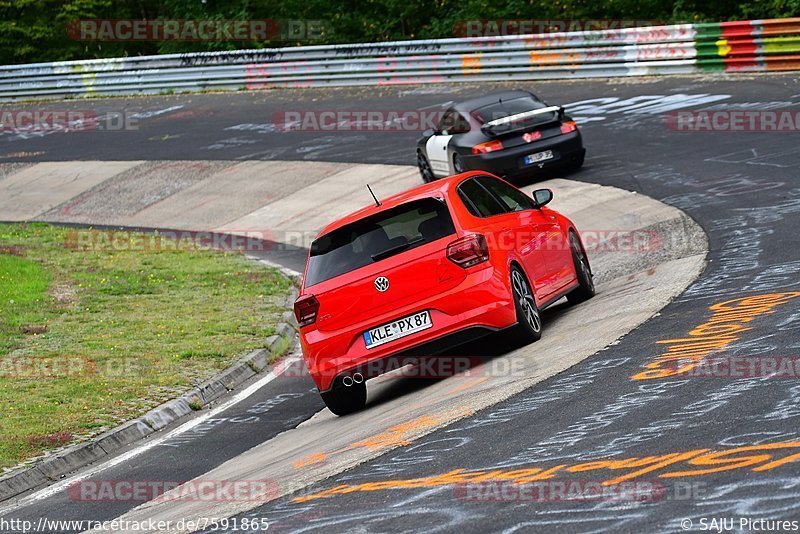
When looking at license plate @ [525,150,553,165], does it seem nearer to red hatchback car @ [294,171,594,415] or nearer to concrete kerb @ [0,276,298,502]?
concrete kerb @ [0,276,298,502]

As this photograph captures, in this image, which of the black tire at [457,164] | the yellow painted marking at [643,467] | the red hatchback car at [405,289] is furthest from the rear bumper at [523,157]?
the yellow painted marking at [643,467]

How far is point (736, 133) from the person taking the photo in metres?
21.6

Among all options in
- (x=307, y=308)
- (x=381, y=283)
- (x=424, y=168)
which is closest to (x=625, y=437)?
(x=381, y=283)

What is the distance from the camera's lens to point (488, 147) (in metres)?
20.6

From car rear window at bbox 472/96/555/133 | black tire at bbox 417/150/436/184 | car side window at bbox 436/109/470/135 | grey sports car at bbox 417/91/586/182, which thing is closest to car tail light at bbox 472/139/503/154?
grey sports car at bbox 417/91/586/182

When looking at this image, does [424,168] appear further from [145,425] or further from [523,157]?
[145,425]

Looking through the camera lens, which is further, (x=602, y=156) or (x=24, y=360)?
(x=602, y=156)

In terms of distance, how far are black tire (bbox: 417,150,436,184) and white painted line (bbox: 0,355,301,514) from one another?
901cm

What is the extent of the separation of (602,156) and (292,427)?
42.5 feet

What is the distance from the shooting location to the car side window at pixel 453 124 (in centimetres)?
2131

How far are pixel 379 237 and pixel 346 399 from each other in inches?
54.6

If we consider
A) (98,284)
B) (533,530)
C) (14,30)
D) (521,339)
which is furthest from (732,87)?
(14,30)

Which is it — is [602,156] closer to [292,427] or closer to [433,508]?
[292,427]

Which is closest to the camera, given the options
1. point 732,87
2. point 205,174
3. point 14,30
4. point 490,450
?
point 490,450
